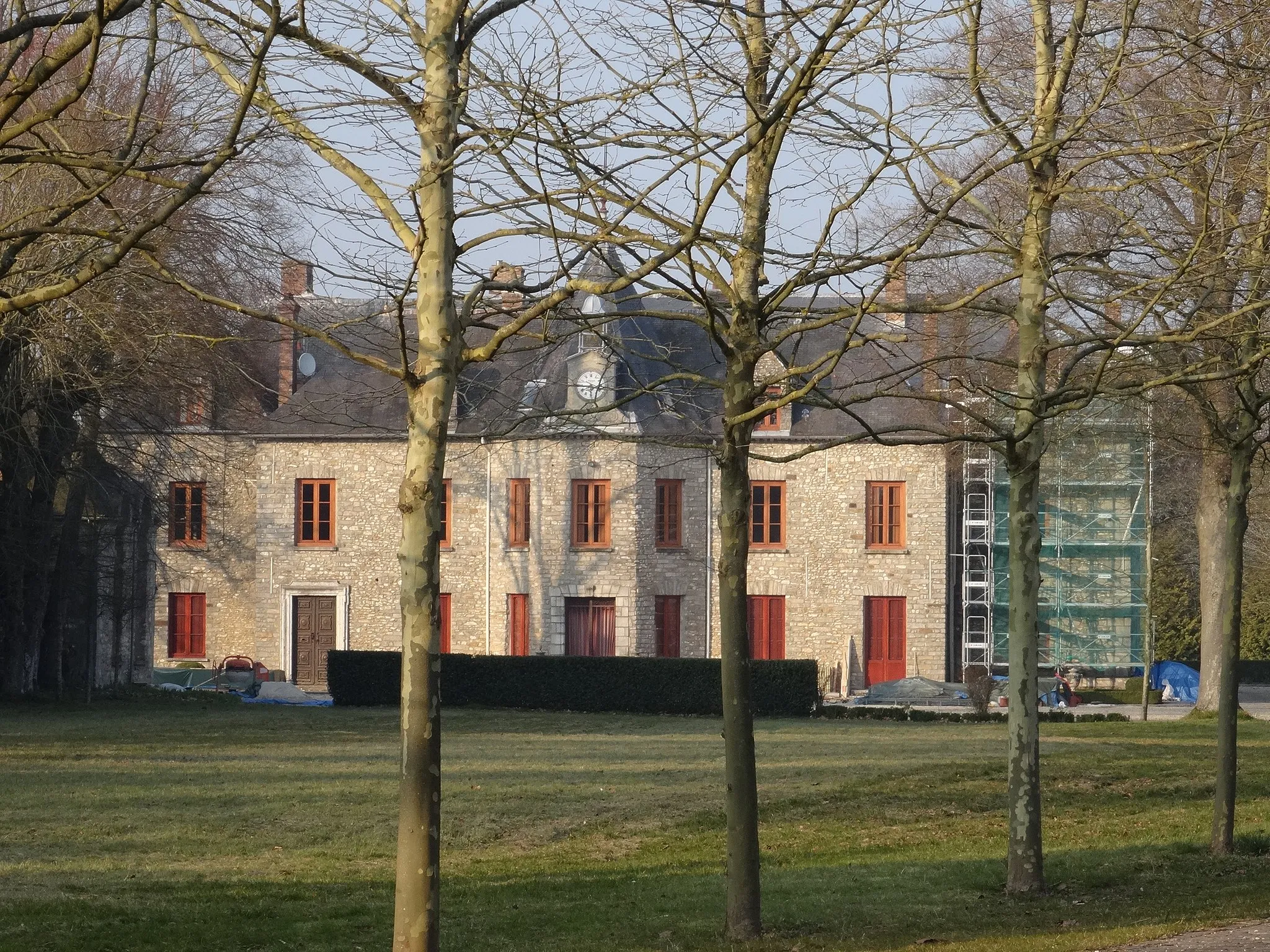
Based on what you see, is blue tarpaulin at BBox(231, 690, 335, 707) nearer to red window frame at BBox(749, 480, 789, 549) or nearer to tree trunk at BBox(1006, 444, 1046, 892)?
red window frame at BBox(749, 480, 789, 549)

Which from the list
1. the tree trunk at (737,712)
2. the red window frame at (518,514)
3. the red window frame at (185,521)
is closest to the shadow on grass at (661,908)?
the tree trunk at (737,712)

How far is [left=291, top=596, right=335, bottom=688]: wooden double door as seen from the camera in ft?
113

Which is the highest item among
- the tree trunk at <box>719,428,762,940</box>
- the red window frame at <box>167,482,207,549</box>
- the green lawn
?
the red window frame at <box>167,482,207,549</box>

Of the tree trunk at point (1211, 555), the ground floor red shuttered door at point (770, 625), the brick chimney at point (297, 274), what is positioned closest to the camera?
the brick chimney at point (297, 274)

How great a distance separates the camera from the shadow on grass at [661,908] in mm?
7715

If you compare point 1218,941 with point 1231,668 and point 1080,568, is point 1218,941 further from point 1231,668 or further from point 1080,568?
point 1080,568

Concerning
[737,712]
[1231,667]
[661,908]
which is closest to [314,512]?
[661,908]

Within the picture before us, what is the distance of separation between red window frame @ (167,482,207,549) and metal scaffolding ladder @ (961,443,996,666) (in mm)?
17976

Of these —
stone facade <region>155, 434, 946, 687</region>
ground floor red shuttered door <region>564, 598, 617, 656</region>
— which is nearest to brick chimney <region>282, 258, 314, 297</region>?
stone facade <region>155, 434, 946, 687</region>

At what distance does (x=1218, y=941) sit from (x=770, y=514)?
26958 millimetres

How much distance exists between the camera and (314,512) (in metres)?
34.3

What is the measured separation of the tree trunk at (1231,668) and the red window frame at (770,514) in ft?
76.6

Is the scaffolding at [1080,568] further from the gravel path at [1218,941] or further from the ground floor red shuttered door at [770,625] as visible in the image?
the gravel path at [1218,941]

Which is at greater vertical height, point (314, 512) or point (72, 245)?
point (72, 245)
